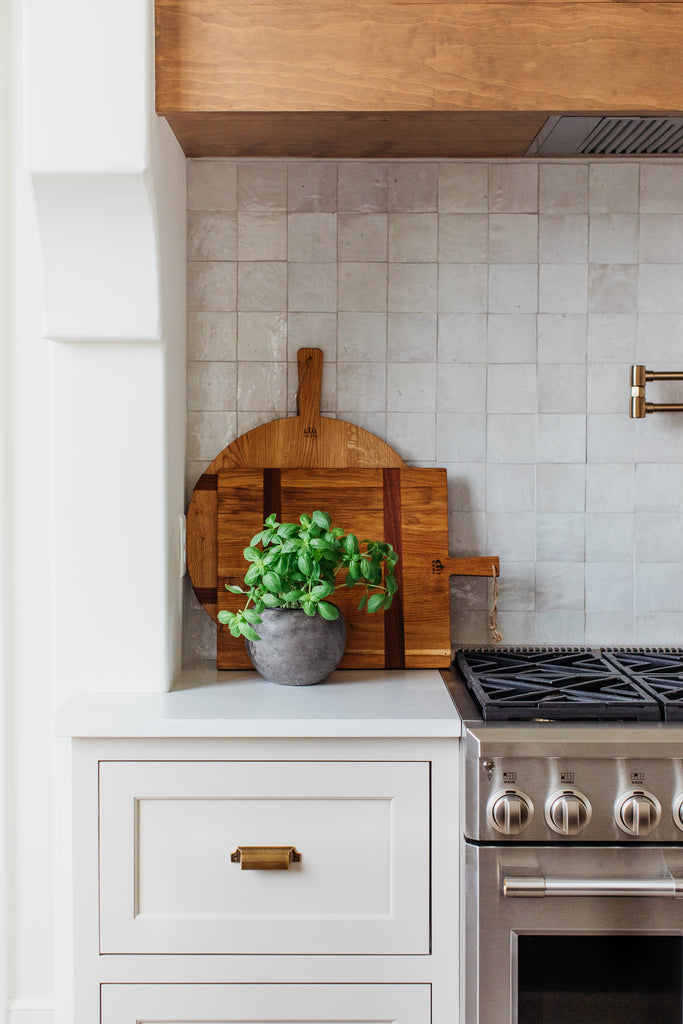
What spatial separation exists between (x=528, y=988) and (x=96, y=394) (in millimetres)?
1183

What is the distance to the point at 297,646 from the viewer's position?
5.14 ft

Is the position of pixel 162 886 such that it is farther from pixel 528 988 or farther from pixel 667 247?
pixel 667 247

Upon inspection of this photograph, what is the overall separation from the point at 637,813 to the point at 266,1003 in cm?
64

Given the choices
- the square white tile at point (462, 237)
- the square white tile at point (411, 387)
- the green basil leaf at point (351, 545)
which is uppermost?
the square white tile at point (462, 237)

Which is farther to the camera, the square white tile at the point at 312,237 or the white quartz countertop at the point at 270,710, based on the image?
the square white tile at the point at 312,237

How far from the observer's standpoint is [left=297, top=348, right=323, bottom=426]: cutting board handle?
1.84 metres

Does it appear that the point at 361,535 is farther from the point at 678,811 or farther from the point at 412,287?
the point at 678,811

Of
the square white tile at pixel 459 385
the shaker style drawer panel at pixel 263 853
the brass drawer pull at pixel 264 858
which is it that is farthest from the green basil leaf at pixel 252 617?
the square white tile at pixel 459 385

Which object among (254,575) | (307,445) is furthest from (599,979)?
(307,445)

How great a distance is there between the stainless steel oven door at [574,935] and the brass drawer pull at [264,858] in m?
0.27

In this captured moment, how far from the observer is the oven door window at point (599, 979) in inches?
53.1

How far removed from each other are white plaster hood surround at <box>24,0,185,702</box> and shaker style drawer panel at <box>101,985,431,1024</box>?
19.2 inches

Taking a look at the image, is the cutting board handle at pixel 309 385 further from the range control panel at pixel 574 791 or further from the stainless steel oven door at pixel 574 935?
the stainless steel oven door at pixel 574 935

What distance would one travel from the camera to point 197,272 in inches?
73.1
